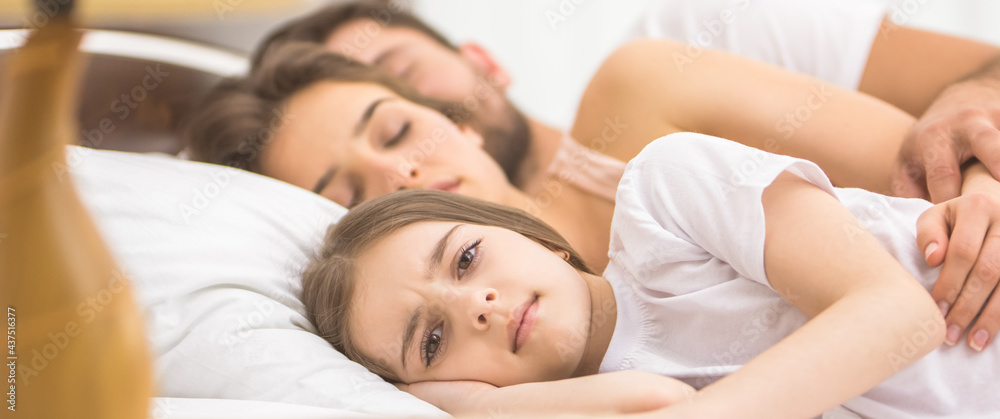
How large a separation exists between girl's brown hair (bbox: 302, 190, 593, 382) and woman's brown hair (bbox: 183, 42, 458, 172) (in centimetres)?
44

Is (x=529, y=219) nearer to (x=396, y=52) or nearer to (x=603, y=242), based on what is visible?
(x=603, y=242)

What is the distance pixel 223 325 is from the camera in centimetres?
93

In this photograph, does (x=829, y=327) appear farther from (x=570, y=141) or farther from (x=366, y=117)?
(x=366, y=117)

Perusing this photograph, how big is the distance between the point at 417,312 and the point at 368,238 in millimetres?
150

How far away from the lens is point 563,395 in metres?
0.76

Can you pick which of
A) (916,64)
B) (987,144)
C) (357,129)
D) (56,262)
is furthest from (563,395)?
(916,64)

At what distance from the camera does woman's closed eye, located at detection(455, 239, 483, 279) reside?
2.96 ft

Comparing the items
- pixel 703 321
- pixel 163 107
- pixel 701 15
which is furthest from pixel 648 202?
pixel 163 107

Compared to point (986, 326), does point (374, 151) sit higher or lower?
lower

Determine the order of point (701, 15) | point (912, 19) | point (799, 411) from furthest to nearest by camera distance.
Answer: point (912, 19) → point (701, 15) → point (799, 411)

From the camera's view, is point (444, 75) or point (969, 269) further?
point (444, 75)

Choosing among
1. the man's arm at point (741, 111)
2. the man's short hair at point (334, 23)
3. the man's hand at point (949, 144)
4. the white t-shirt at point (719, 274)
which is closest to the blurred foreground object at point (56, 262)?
the white t-shirt at point (719, 274)

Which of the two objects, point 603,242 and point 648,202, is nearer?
point 648,202

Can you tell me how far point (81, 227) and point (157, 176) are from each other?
Result: 732 millimetres
